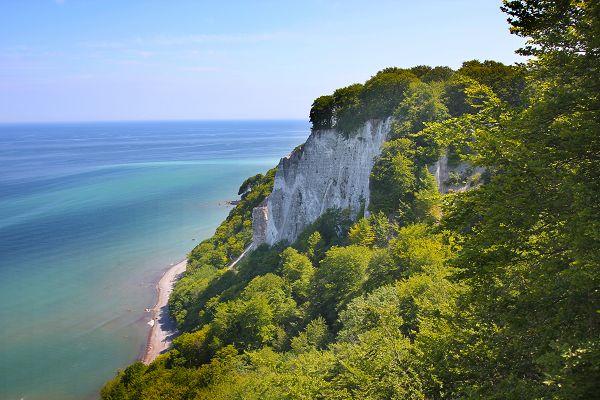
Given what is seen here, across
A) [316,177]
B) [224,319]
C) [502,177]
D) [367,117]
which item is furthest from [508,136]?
[316,177]

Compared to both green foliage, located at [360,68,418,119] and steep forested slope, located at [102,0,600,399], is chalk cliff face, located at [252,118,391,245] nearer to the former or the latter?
green foliage, located at [360,68,418,119]

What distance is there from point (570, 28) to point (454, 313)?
24.8 feet

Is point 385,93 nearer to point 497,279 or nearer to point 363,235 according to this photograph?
point 363,235

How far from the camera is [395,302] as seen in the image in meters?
19.4

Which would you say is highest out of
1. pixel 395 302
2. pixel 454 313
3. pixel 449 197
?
pixel 449 197

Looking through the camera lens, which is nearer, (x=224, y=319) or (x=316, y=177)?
(x=224, y=319)

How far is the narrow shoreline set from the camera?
44.8 meters

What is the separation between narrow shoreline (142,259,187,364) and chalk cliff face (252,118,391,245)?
49.1 ft

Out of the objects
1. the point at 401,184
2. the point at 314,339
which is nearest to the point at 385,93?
the point at 401,184

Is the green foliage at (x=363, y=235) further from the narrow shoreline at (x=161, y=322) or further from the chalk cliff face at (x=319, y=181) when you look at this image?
the narrow shoreline at (x=161, y=322)

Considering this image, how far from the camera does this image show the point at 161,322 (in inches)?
2007

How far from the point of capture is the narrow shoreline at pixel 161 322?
44822 mm

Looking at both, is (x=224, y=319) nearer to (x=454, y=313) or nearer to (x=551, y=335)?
(x=454, y=313)

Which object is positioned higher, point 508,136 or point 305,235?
point 508,136
